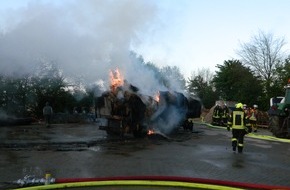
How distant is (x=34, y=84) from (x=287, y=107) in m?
13.6

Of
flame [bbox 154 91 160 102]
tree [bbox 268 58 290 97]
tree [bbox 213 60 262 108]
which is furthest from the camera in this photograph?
tree [bbox 213 60 262 108]

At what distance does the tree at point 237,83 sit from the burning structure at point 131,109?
74.9ft

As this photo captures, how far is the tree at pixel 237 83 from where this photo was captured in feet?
130

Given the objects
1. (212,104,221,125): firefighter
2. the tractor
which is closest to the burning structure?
the tractor

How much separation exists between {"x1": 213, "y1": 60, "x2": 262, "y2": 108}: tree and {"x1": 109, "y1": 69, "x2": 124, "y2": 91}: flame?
2579 cm

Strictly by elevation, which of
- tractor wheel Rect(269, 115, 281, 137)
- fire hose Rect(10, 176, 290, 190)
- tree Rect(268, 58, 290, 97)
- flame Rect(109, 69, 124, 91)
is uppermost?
tree Rect(268, 58, 290, 97)

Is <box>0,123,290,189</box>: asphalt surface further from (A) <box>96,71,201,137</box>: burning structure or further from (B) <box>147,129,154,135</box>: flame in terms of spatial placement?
(B) <box>147,129,154,135</box>: flame

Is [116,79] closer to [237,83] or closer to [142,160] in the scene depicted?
[142,160]

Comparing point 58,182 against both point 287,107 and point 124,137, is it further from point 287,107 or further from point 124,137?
point 287,107

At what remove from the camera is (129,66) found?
623 inches

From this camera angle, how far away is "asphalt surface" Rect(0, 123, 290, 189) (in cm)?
889

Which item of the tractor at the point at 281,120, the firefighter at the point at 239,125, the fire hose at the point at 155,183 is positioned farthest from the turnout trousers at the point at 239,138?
the tractor at the point at 281,120

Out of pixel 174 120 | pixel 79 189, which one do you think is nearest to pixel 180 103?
pixel 174 120

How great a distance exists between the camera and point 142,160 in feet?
35.6
